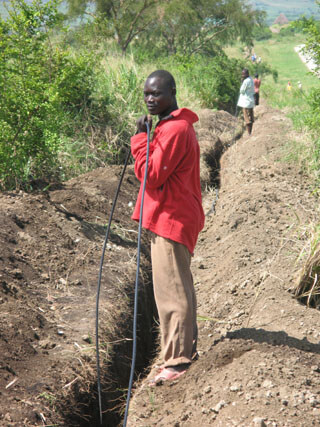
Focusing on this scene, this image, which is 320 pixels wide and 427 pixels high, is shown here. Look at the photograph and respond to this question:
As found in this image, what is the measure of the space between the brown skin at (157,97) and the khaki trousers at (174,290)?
0.73 metres

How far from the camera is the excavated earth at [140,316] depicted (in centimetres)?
334

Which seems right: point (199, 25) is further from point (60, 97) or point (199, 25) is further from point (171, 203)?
point (171, 203)

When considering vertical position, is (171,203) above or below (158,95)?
below

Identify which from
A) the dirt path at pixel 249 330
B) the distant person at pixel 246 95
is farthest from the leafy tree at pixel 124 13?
the dirt path at pixel 249 330

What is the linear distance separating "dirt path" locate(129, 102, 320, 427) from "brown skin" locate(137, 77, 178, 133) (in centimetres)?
170

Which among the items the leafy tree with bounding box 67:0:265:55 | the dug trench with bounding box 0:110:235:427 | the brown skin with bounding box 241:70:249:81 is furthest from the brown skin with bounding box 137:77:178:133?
the leafy tree with bounding box 67:0:265:55

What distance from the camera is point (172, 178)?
3.28 metres

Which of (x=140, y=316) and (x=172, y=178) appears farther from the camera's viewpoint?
(x=140, y=316)

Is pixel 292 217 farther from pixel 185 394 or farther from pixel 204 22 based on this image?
pixel 204 22

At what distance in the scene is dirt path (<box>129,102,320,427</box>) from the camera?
3195 mm

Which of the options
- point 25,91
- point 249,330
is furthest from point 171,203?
point 25,91

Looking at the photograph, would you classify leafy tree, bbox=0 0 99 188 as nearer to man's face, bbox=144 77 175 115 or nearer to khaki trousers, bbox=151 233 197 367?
man's face, bbox=144 77 175 115

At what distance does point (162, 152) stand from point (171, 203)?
0.34m

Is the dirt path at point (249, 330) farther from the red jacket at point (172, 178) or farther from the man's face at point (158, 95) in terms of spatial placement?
the man's face at point (158, 95)
